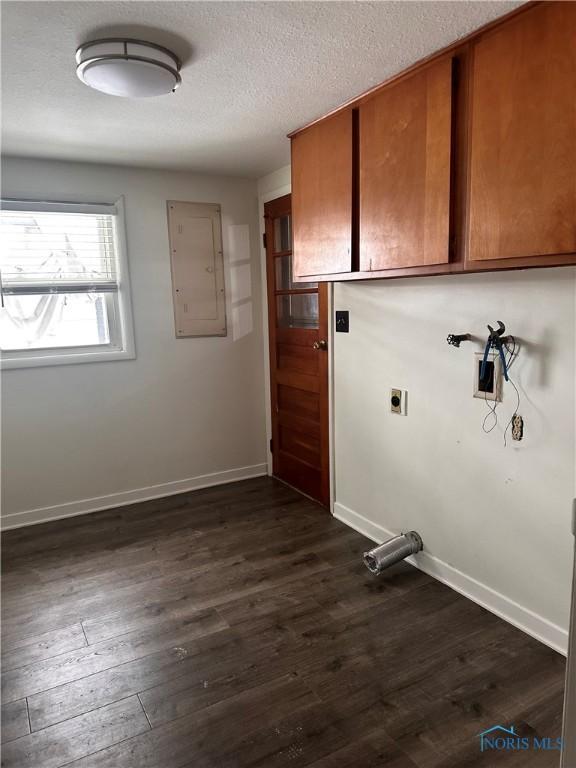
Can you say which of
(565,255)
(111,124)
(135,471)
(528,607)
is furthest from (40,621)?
(565,255)

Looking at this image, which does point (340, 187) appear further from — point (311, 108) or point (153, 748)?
point (153, 748)

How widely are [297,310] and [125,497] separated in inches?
72.2

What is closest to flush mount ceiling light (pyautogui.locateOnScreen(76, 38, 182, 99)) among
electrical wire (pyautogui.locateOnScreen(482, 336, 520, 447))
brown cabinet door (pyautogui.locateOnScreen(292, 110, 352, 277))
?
brown cabinet door (pyautogui.locateOnScreen(292, 110, 352, 277))

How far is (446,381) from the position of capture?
240 centimetres

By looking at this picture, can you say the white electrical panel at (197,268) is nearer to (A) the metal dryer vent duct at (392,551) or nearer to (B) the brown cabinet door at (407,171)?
(B) the brown cabinet door at (407,171)

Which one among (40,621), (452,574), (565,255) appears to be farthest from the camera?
(452,574)

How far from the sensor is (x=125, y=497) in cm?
362

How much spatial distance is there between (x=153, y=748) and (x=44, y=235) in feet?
9.37

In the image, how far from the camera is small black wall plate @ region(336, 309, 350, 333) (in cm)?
305

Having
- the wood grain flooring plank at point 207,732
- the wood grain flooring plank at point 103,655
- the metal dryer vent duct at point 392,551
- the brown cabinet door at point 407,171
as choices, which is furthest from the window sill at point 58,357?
the wood grain flooring plank at point 207,732

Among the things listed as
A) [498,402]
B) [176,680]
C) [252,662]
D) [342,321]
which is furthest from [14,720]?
[342,321]

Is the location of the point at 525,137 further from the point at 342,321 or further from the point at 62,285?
the point at 62,285

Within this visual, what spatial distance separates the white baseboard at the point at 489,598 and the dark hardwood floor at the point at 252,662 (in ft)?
0.14

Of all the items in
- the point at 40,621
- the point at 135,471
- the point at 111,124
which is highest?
the point at 111,124
